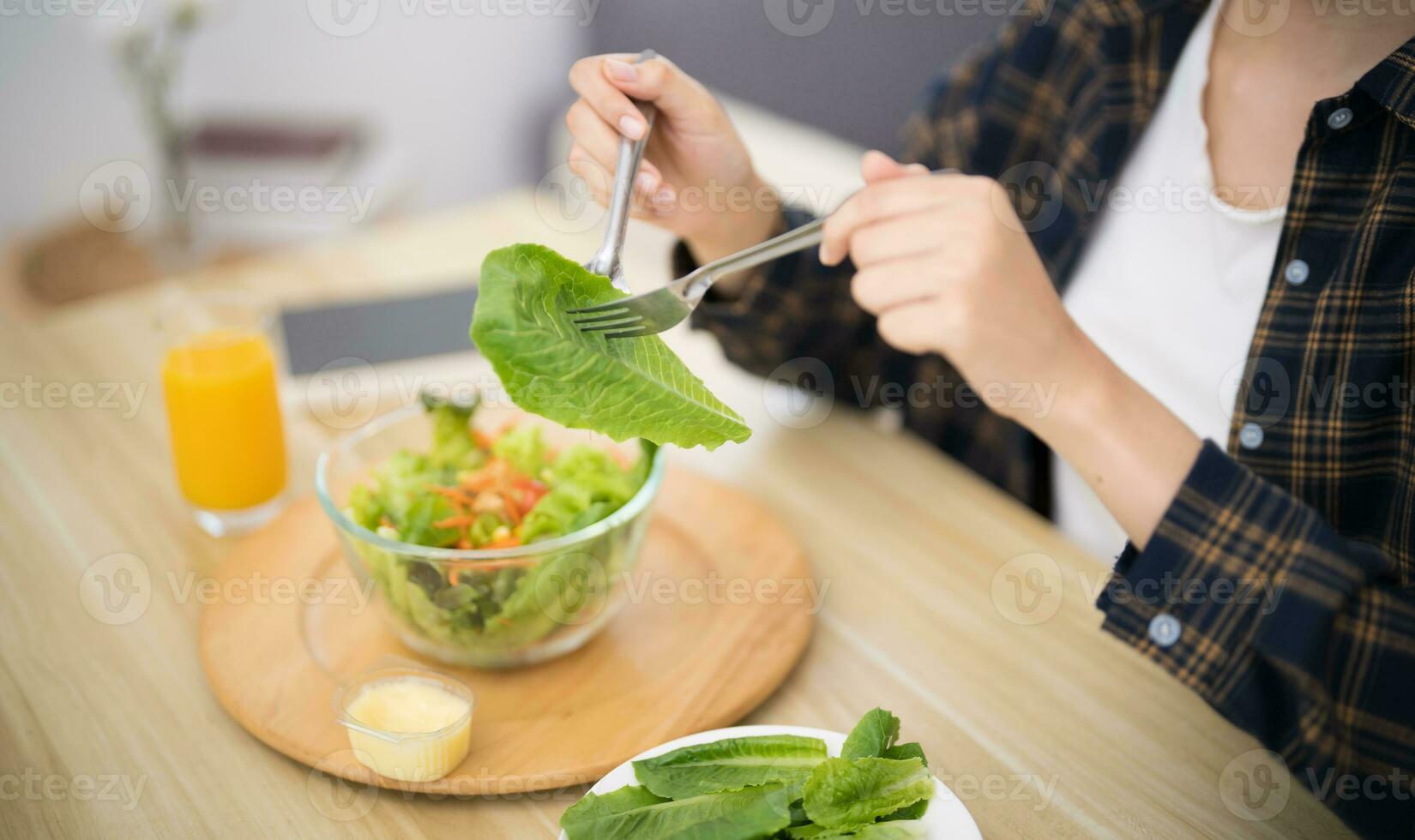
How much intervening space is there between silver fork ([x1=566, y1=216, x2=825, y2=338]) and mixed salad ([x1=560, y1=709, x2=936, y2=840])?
306 millimetres

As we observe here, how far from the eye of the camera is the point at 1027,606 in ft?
3.50

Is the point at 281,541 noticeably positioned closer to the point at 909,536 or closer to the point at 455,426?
the point at 455,426

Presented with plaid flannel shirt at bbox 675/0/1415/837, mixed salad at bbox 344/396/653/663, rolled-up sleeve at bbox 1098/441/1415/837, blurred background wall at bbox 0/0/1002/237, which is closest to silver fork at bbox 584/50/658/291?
mixed salad at bbox 344/396/653/663

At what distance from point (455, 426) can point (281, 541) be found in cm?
22

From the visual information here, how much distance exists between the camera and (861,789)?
723mm

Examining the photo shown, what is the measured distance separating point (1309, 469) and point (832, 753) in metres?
0.55

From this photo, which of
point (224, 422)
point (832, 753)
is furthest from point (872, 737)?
point (224, 422)

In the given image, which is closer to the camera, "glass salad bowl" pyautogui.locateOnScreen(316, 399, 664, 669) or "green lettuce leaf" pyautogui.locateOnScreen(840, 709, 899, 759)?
"green lettuce leaf" pyautogui.locateOnScreen(840, 709, 899, 759)

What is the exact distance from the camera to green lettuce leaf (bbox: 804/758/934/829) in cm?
70

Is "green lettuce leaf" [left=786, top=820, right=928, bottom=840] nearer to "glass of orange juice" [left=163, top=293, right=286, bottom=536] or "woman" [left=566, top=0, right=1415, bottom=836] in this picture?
"woman" [left=566, top=0, right=1415, bottom=836]

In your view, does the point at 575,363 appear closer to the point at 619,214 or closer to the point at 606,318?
the point at 606,318

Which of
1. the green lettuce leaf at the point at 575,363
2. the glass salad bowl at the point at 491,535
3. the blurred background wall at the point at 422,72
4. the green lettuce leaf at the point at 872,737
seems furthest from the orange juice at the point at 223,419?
the blurred background wall at the point at 422,72

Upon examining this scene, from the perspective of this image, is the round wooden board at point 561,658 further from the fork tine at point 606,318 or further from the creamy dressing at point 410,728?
the fork tine at point 606,318

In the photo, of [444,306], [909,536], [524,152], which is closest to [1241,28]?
[909,536]
